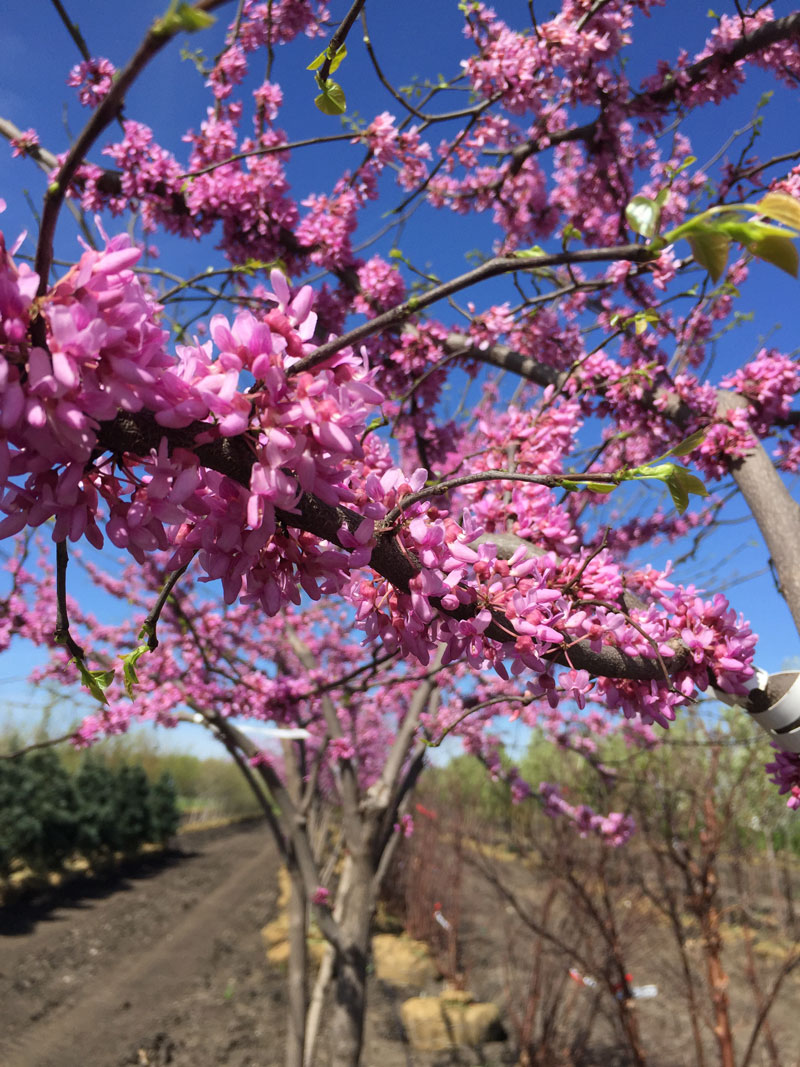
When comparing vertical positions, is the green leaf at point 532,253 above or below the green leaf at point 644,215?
above

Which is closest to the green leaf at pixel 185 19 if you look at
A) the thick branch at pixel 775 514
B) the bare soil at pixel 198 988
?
the thick branch at pixel 775 514

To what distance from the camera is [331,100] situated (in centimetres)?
101

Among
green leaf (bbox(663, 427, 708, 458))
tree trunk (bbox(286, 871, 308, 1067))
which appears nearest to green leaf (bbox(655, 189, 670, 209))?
green leaf (bbox(663, 427, 708, 458))

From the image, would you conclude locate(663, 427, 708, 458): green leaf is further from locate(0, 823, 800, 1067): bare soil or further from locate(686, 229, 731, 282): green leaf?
locate(0, 823, 800, 1067): bare soil

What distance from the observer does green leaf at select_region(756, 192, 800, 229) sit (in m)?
0.60

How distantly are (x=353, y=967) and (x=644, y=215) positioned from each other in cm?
452

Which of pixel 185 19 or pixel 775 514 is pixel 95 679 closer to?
pixel 185 19

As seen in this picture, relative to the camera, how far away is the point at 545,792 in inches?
211

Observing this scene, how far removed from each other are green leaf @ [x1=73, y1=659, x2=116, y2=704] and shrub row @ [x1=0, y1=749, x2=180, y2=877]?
14.0 meters

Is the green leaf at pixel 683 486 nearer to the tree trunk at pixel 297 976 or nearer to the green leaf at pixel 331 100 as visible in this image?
the green leaf at pixel 331 100

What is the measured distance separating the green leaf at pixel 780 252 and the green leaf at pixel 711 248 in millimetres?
33

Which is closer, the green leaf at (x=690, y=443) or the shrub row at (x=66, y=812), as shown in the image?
the green leaf at (x=690, y=443)

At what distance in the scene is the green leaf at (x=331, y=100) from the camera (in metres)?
0.99

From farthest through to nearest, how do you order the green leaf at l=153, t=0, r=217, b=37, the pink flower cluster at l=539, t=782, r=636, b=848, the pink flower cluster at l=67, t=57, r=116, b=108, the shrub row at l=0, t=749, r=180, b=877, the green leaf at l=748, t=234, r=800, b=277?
the shrub row at l=0, t=749, r=180, b=877 < the pink flower cluster at l=539, t=782, r=636, b=848 < the pink flower cluster at l=67, t=57, r=116, b=108 < the green leaf at l=748, t=234, r=800, b=277 < the green leaf at l=153, t=0, r=217, b=37
